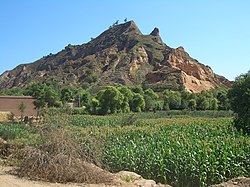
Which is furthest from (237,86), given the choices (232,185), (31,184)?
(31,184)

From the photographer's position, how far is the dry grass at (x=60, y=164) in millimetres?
11383

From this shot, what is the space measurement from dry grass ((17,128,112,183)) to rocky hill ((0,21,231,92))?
A: 93.9m

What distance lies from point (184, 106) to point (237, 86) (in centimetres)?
4786

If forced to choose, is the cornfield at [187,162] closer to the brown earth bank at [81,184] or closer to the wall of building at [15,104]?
the brown earth bank at [81,184]

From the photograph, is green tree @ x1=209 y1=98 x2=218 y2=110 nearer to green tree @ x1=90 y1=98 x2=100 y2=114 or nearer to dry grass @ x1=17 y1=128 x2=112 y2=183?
green tree @ x1=90 y1=98 x2=100 y2=114

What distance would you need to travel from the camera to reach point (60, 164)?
11523 mm

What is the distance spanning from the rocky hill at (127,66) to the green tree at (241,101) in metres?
78.7

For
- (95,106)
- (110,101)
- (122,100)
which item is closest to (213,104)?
(122,100)

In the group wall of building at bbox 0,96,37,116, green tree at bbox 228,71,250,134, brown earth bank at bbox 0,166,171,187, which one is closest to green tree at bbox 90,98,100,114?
wall of building at bbox 0,96,37,116

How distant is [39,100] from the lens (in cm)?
5712

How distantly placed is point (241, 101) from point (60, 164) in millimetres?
17811

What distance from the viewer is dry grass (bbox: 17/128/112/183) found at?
11383 millimetres

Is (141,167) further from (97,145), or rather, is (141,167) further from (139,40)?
(139,40)

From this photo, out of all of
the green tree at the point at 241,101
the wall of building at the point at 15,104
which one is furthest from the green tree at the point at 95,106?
the green tree at the point at 241,101
